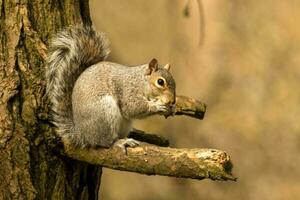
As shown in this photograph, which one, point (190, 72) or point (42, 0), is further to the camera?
point (190, 72)

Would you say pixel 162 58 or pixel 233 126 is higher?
pixel 162 58

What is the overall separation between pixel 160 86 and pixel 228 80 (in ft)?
5.97

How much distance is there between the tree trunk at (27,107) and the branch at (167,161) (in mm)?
122

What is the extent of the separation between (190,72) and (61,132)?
2.05 meters

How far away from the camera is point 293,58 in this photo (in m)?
3.90

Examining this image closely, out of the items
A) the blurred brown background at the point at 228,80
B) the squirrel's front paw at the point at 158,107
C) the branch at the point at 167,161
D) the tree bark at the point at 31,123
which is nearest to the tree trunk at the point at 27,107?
the tree bark at the point at 31,123

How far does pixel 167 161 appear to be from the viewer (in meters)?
1.77

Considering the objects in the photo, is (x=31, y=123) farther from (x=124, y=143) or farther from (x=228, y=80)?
(x=228, y=80)

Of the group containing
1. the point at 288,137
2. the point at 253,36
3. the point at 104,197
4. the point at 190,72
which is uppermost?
the point at 253,36

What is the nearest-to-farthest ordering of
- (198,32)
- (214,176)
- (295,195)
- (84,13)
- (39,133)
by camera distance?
(214,176)
(39,133)
(84,13)
(198,32)
(295,195)

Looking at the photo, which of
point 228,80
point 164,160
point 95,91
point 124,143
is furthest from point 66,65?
point 228,80

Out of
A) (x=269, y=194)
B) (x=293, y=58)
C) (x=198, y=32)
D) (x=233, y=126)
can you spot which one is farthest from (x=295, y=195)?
(x=198, y=32)

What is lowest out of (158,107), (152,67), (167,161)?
(167,161)

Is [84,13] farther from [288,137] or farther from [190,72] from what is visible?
[288,137]
